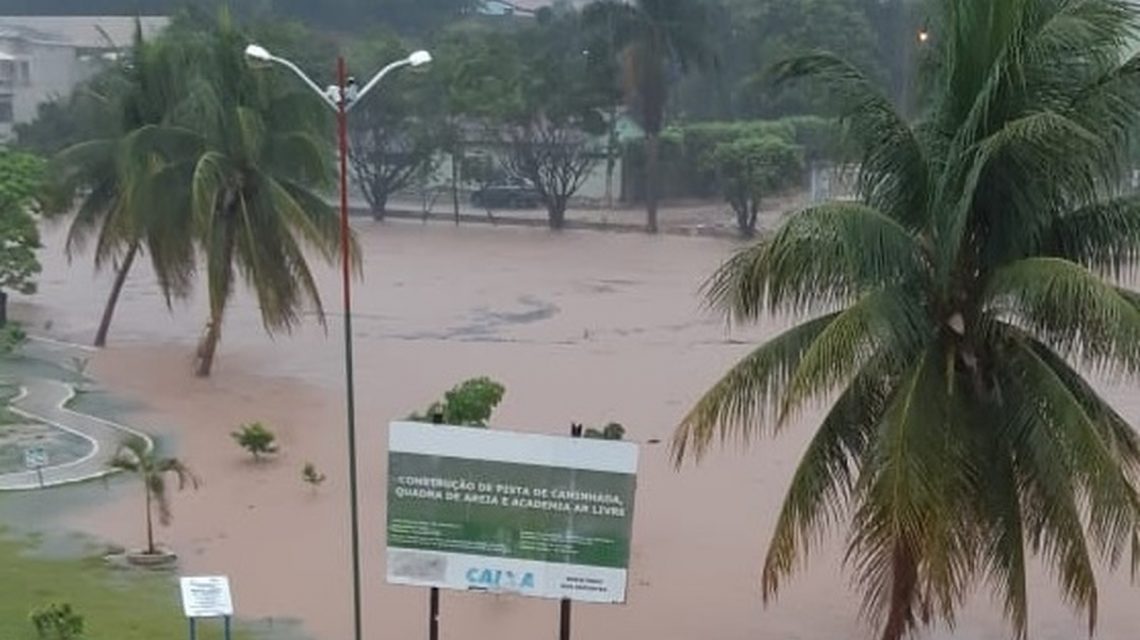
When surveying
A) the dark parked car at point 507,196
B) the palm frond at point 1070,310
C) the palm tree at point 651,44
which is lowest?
the dark parked car at point 507,196

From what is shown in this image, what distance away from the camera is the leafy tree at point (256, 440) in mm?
21609

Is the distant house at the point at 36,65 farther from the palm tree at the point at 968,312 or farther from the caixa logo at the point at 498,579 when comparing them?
the palm tree at the point at 968,312

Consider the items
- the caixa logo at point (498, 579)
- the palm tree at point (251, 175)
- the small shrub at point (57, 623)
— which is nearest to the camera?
the caixa logo at point (498, 579)

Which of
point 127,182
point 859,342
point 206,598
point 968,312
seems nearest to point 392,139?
point 127,182

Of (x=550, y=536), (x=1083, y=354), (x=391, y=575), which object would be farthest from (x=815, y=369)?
(x=391, y=575)

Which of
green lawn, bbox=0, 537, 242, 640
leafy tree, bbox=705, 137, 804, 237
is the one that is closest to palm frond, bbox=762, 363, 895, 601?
green lawn, bbox=0, 537, 242, 640

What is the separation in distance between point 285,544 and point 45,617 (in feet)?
15.3

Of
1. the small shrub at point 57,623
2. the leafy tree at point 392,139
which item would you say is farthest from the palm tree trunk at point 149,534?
the leafy tree at point 392,139

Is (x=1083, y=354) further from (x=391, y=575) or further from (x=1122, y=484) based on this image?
(x=391, y=575)

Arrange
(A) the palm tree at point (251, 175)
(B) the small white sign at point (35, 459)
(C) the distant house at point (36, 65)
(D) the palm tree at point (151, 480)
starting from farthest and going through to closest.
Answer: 1. (C) the distant house at point (36, 65)
2. (A) the palm tree at point (251, 175)
3. (B) the small white sign at point (35, 459)
4. (D) the palm tree at point (151, 480)

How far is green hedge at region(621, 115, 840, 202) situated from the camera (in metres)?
58.6

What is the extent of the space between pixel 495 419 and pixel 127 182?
22.2ft

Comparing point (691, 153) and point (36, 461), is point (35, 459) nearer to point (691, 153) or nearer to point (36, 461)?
point (36, 461)

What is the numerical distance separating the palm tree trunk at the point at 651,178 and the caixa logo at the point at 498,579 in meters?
41.4
